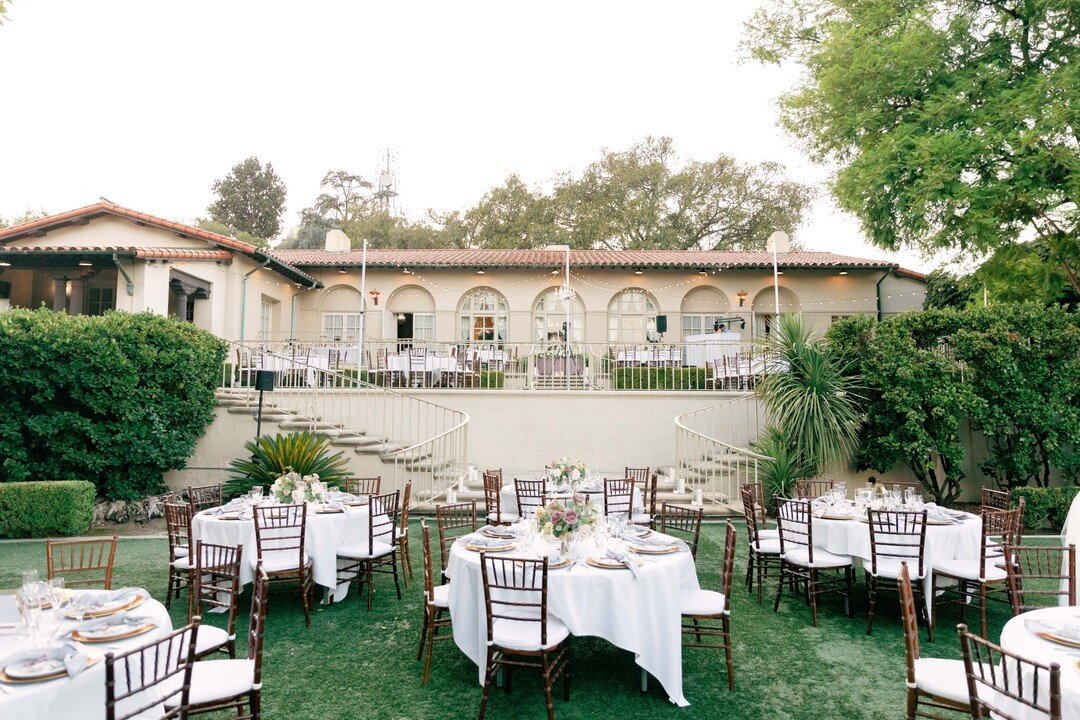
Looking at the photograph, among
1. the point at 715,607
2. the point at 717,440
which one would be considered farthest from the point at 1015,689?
the point at 717,440

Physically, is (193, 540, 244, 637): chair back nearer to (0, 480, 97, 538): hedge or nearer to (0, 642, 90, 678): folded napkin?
(0, 642, 90, 678): folded napkin

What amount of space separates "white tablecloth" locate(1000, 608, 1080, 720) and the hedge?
1070 cm

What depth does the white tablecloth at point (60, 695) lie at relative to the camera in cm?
249

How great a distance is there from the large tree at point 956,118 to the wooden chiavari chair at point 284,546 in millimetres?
9994

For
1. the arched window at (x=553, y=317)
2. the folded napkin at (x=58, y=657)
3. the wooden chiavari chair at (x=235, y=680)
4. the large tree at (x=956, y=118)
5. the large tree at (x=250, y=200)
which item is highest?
the large tree at (x=250, y=200)

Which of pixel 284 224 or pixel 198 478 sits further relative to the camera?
pixel 284 224

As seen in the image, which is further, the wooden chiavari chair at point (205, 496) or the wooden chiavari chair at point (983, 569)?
the wooden chiavari chair at point (205, 496)

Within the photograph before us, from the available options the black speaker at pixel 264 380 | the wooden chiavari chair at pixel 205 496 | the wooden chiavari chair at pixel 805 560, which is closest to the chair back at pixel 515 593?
the wooden chiavari chair at pixel 805 560

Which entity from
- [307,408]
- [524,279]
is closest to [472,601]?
[307,408]

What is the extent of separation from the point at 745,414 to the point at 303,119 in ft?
75.2

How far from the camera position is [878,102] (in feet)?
37.6

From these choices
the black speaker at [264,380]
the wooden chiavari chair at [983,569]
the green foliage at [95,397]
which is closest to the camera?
the wooden chiavari chair at [983,569]

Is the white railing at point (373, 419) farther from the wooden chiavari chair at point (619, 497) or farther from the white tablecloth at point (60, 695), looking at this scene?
the white tablecloth at point (60, 695)

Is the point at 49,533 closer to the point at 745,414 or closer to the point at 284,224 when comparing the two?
the point at 745,414
